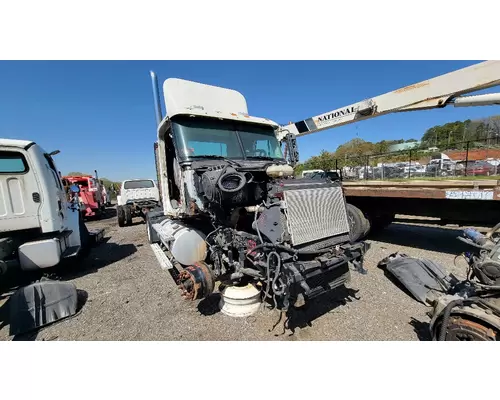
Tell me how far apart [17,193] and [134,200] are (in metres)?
6.62

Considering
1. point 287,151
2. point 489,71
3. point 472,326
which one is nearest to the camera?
point 472,326

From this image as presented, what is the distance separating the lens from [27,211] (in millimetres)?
3723

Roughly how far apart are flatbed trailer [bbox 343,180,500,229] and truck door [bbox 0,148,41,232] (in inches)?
253

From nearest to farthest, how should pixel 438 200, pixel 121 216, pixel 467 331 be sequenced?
pixel 467 331, pixel 438 200, pixel 121 216

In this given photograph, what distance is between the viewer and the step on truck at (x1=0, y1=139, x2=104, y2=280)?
357 cm

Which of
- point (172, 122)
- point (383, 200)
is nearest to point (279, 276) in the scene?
point (172, 122)

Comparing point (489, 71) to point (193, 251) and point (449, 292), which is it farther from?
point (193, 251)

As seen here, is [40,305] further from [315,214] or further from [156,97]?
[156,97]

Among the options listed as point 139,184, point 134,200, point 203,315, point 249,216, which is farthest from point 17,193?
point 139,184

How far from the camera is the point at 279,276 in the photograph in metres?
2.49

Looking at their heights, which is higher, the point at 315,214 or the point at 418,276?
the point at 315,214

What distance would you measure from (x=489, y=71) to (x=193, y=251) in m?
5.88

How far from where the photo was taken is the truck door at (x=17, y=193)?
11.7 ft

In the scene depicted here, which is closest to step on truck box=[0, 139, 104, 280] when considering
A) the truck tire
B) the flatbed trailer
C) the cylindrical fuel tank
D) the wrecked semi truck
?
the wrecked semi truck
